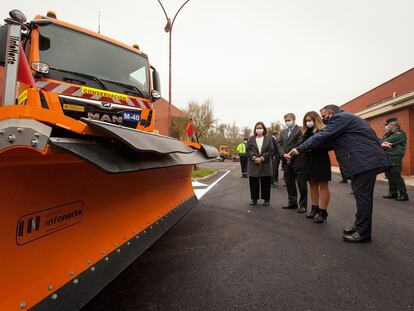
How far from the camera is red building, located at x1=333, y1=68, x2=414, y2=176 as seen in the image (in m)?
12.5

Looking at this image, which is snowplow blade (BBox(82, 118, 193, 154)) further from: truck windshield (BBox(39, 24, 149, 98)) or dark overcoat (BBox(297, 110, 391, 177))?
dark overcoat (BBox(297, 110, 391, 177))

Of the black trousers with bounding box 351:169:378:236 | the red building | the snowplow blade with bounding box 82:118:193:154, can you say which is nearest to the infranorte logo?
the snowplow blade with bounding box 82:118:193:154

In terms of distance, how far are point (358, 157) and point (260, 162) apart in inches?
86.9

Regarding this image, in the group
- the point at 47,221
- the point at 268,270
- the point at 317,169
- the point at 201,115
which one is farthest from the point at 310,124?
the point at 201,115

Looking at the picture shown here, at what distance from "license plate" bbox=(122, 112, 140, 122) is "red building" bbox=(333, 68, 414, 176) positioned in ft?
44.2

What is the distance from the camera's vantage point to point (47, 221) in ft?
4.46

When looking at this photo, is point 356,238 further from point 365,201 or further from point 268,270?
point 268,270

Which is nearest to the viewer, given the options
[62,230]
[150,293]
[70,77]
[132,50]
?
[62,230]

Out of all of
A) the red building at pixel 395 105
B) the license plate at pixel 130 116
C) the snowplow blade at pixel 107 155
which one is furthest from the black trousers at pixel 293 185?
the red building at pixel 395 105

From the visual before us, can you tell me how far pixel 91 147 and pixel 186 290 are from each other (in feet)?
4.78

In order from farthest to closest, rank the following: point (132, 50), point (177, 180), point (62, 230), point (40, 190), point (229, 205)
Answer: point (229, 205)
point (132, 50)
point (177, 180)
point (62, 230)
point (40, 190)

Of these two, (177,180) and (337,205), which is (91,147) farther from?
(337,205)

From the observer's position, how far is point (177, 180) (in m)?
3.69

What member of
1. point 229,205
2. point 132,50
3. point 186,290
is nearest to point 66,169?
point 186,290
